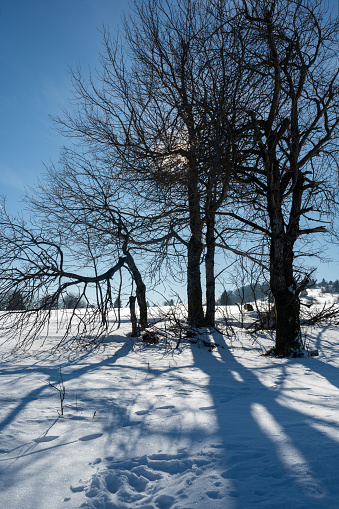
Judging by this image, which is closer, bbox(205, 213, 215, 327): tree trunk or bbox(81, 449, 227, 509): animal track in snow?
bbox(81, 449, 227, 509): animal track in snow

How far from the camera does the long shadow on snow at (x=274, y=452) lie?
1837 millimetres

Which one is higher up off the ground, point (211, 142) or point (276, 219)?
point (211, 142)

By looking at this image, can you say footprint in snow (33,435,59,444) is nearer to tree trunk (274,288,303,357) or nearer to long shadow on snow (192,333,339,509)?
long shadow on snow (192,333,339,509)

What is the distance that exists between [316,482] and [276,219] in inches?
237

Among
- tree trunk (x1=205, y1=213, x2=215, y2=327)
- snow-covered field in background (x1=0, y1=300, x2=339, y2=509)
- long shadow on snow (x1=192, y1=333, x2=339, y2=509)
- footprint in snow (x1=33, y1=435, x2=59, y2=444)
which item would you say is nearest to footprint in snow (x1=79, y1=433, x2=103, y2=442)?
snow-covered field in background (x1=0, y1=300, x2=339, y2=509)

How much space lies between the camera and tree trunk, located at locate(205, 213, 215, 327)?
36.2ft

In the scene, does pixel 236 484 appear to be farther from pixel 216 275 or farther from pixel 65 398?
pixel 216 275

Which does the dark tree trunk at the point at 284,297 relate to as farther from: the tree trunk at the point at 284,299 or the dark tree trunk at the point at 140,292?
the dark tree trunk at the point at 140,292

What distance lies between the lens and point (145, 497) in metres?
1.88

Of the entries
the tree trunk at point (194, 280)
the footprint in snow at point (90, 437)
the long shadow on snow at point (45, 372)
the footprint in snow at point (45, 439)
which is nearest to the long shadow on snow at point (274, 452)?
the footprint in snow at point (90, 437)

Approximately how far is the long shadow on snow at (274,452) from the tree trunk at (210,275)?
23.5 feet

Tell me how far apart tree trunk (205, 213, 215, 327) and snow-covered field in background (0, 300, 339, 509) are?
19.0 feet

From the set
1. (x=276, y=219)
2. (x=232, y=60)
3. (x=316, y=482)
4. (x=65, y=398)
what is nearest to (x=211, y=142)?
(x=232, y=60)

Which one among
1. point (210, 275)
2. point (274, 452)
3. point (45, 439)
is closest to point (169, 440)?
point (274, 452)
